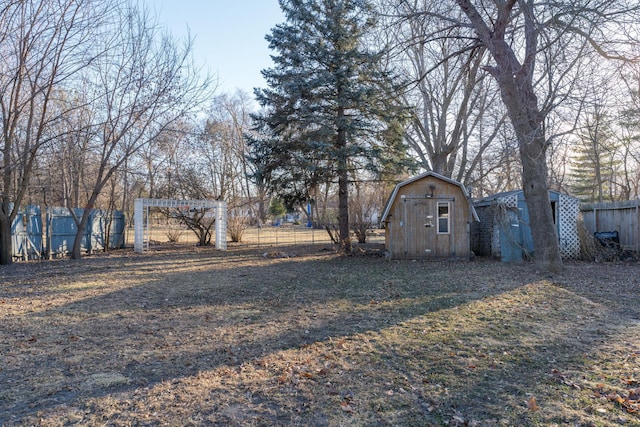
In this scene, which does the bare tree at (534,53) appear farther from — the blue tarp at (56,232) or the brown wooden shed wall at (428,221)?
the blue tarp at (56,232)

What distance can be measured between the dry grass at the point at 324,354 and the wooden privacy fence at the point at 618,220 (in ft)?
15.2

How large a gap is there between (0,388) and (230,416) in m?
2.17

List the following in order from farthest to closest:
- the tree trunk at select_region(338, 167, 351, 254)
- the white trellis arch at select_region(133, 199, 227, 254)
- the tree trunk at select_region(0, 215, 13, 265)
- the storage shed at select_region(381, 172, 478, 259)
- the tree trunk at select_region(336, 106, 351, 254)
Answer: the white trellis arch at select_region(133, 199, 227, 254) < the tree trunk at select_region(338, 167, 351, 254) < the tree trunk at select_region(336, 106, 351, 254) < the storage shed at select_region(381, 172, 478, 259) < the tree trunk at select_region(0, 215, 13, 265)

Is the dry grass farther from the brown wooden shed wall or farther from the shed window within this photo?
the shed window

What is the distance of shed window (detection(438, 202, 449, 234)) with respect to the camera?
13.3 m

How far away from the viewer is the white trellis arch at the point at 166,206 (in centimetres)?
1782

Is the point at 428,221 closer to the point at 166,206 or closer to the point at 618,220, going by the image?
the point at 618,220

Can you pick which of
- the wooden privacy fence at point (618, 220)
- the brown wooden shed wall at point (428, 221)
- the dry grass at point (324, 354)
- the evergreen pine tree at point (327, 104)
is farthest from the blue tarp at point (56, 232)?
the wooden privacy fence at point (618, 220)

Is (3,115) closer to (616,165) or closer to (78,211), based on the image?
(78,211)

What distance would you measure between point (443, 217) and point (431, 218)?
0.41m

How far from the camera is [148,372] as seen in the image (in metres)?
3.89

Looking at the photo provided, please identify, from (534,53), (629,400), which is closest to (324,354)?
(629,400)

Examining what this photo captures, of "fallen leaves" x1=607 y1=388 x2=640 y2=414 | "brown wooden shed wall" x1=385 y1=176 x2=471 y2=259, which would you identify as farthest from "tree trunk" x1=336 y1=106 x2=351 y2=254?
"fallen leaves" x1=607 y1=388 x2=640 y2=414

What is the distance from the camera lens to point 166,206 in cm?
1864
